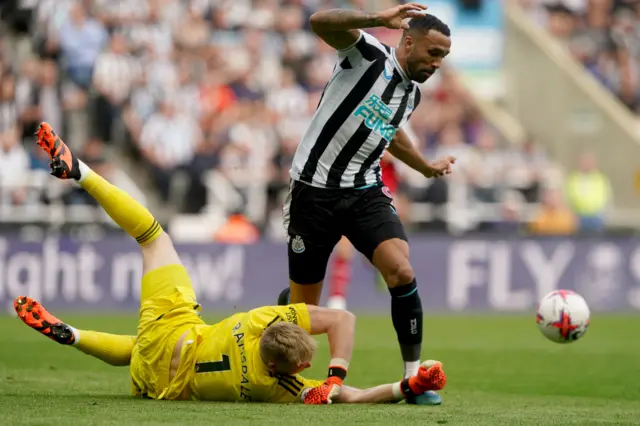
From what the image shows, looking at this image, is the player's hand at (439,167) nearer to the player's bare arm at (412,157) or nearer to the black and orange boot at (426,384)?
the player's bare arm at (412,157)

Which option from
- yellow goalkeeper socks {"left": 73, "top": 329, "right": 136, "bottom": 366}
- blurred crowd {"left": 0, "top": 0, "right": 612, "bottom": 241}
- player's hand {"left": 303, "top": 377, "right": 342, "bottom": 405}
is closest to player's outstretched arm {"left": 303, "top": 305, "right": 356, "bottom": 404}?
player's hand {"left": 303, "top": 377, "right": 342, "bottom": 405}

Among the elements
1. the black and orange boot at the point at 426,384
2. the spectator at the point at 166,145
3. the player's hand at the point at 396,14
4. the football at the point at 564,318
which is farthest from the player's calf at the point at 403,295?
the spectator at the point at 166,145

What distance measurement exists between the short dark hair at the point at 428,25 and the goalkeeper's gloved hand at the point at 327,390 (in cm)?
225

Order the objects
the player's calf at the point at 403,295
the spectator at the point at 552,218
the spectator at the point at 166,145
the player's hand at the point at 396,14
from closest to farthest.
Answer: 1. the player's hand at the point at 396,14
2. the player's calf at the point at 403,295
3. the spectator at the point at 166,145
4. the spectator at the point at 552,218

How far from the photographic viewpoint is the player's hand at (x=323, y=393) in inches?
303

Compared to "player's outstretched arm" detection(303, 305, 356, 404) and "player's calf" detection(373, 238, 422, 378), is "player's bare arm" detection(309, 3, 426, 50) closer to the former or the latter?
"player's calf" detection(373, 238, 422, 378)

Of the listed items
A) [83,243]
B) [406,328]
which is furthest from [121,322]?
[406,328]

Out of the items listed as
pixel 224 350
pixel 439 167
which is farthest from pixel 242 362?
pixel 439 167

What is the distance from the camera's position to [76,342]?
27.1 ft

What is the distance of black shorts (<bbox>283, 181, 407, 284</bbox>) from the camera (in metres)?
8.30

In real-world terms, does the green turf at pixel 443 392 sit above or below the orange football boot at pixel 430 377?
below

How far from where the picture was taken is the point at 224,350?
24.7ft

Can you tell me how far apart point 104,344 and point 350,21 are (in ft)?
8.70

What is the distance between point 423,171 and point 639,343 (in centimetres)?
581
